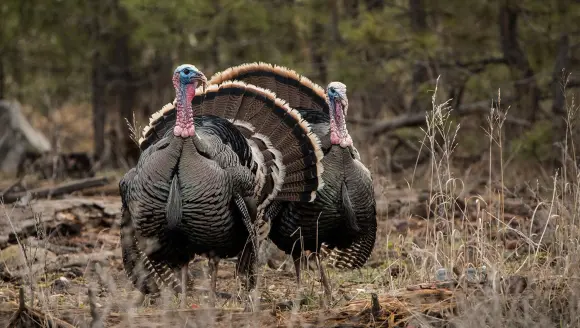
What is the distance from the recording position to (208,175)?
498 centimetres

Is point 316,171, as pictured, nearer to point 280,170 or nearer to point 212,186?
point 280,170

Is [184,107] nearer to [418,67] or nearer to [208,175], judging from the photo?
[208,175]

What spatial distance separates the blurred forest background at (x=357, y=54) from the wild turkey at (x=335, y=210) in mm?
1377

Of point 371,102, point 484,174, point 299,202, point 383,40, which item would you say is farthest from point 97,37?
point 299,202

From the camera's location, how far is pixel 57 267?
6.15 meters

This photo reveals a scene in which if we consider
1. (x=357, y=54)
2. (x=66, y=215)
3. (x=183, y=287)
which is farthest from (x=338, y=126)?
(x=357, y=54)

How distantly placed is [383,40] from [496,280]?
516cm

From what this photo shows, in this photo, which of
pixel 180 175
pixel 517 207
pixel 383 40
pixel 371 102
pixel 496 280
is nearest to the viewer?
pixel 496 280

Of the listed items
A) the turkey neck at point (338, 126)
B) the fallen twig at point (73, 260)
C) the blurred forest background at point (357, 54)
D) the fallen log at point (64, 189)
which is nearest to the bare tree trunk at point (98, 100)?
the blurred forest background at point (357, 54)

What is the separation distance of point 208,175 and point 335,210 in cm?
92

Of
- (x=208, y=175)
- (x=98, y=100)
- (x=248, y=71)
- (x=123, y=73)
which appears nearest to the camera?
(x=208, y=175)

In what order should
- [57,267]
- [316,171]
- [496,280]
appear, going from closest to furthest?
[496,280] < [316,171] < [57,267]

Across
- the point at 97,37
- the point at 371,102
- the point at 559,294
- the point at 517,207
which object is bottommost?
the point at 559,294

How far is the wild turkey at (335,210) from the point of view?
5555 millimetres
